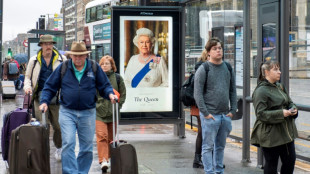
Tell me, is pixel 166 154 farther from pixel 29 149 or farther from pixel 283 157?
pixel 29 149

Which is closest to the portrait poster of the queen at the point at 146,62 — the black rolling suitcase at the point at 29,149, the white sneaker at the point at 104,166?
the white sneaker at the point at 104,166

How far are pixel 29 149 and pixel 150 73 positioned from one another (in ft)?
15.8

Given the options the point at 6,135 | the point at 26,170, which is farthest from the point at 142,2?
the point at 26,170

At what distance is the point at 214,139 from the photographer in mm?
6992

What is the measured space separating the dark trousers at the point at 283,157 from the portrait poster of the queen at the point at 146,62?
4708mm

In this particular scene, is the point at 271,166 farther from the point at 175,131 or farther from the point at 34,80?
the point at 175,131

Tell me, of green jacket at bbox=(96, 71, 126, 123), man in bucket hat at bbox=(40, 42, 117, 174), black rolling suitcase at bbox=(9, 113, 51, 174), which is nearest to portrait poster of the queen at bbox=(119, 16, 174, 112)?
green jacket at bbox=(96, 71, 126, 123)

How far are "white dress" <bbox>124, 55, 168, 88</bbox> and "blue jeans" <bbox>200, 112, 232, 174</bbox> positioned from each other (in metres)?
3.80

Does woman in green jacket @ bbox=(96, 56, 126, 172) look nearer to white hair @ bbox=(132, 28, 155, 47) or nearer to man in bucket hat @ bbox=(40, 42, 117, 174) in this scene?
man in bucket hat @ bbox=(40, 42, 117, 174)

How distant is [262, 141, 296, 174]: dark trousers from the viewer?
245 inches

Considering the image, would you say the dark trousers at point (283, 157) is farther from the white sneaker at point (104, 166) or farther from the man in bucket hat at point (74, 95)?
the white sneaker at point (104, 166)

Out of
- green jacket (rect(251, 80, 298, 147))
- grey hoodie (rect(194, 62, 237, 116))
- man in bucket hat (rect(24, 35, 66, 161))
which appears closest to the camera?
green jacket (rect(251, 80, 298, 147))

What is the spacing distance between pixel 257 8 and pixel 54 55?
2.78 m

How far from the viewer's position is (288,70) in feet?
24.1
